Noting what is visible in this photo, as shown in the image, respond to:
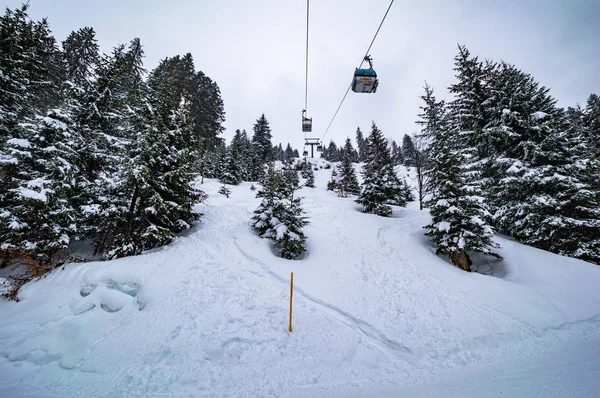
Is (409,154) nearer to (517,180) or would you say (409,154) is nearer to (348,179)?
(348,179)

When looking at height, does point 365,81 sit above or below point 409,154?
Result: below

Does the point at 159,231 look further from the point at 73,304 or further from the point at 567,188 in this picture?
the point at 567,188

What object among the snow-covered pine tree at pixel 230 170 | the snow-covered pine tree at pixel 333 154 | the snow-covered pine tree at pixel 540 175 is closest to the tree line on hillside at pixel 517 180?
the snow-covered pine tree at pixel 540 175

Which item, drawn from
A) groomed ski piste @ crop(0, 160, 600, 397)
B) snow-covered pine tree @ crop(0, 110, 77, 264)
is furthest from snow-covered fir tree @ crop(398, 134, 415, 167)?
snow-covered pine tree @ crop(0, 110, 77, 264)

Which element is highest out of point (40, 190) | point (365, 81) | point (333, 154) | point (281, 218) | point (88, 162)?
point (333, 154)

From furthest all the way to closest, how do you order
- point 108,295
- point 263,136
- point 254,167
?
point 263,136 < point 254,167 < point 108,295

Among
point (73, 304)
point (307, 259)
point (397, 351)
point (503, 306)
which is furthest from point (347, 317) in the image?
Result: point (73, 304)

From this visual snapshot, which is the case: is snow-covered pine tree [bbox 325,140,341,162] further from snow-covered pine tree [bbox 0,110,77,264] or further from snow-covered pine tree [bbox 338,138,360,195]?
snow-covered pine tree [bbox 0,110,77,264]

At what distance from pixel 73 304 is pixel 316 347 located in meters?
7.00

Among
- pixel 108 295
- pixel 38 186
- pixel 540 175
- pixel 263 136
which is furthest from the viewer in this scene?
pixel 263 136

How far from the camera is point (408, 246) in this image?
11688mm

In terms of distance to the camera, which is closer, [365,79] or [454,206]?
[365,79]

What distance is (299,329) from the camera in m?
5.60

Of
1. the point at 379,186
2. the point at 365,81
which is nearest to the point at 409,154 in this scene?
the point at 379,186
